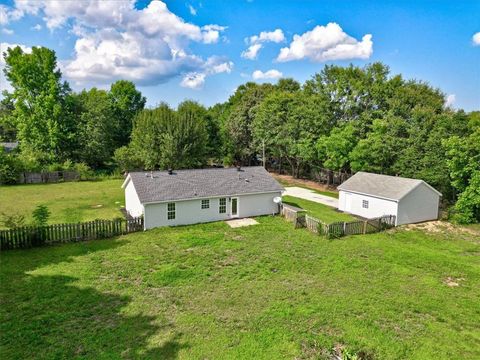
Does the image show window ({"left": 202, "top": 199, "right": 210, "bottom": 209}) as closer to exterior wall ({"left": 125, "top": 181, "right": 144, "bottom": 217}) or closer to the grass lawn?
exterior wall ({"left": 125, "top": 181, "right": 144, "bottom": 217})

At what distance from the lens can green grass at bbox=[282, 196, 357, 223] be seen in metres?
22.9

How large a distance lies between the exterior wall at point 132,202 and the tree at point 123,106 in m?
27.0

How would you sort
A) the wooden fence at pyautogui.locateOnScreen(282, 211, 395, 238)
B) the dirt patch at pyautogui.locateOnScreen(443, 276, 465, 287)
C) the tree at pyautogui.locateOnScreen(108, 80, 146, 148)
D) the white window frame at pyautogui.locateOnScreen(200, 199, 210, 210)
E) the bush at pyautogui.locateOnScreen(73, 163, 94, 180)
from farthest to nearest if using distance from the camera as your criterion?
1. the tree at pyautogui.locateOnScreen(108, 80, 146, 148)
2. the bush at pyautogui.locateOnScreen(73, 163, 94, 180)
3. the white window frame at pyautogui.locateOnScreen(200, 199, 210, 210)
4. the wooden fence at pyautogui.locateOnScreen(282, 211, 395, 238)
5. the dirt patch at pyautogui.locateOnScreen(443, 276, 465, 287)

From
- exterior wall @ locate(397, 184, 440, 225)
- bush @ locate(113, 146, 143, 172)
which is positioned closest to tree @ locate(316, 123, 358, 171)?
exterior wall @ locate(397, 184, 440, 225)

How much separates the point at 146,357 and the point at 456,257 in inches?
625

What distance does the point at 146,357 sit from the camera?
779 cm

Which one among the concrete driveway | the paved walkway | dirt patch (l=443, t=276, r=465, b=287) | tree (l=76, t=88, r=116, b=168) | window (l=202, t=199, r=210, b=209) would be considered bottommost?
dirt patch (l=443, t=276, r=465, b=287)

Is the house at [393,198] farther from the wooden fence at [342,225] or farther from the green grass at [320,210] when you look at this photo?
the green grass at [320,210]

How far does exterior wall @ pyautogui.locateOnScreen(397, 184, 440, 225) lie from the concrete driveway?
19.9 ft

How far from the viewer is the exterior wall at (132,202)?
20.1 m

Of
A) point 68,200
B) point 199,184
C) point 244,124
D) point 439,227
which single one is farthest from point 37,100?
point 439,227

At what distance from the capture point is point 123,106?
1925 inches

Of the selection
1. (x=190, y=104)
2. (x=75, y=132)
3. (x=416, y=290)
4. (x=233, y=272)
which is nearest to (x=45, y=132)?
(x=75, y=132)

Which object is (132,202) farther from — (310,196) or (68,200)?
(310,196)
